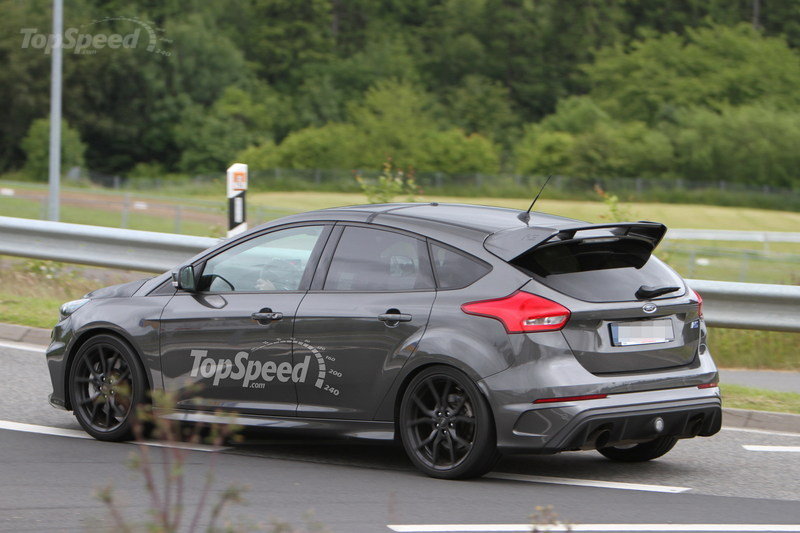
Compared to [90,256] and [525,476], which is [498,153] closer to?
[90,256]

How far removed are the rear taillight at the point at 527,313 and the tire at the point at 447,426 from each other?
0.37m

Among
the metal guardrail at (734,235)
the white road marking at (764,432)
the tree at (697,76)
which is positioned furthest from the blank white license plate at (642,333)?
the tree at (697,76)

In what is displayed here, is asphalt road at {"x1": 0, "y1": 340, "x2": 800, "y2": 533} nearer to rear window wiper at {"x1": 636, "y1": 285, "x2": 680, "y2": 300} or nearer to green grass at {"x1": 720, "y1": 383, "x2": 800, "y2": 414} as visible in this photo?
green grass at {"x1": 720, "y1": 383, "x2": 800, "y2": 414}

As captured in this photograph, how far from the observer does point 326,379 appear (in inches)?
287

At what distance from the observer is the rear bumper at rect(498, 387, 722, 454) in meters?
6.56

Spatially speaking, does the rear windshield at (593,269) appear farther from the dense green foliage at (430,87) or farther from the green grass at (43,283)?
the dense green foliage at (430,87)

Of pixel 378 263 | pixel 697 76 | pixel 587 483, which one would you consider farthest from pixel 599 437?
pixel 697 76

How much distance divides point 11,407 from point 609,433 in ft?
14.1

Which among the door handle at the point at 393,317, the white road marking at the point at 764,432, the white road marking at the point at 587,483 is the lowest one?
the white road marking at the point at 764,432

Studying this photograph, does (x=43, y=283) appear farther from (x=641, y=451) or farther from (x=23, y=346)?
(x=641, y=451)

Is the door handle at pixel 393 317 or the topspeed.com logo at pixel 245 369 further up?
the door handle at pixel 393 317

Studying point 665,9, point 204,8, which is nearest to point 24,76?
point 204,8

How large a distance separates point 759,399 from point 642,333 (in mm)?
3005

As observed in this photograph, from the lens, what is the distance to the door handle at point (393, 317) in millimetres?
7020
